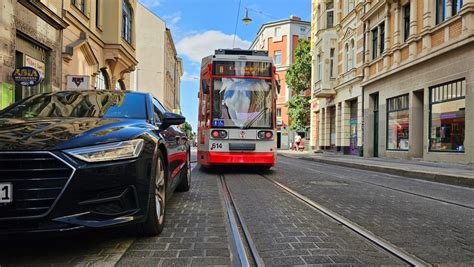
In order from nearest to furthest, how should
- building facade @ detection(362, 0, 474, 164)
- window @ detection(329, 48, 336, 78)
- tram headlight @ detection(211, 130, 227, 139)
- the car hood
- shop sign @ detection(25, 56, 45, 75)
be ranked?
1. the car hood
2. tram headlight @ detection(211, 130, 227, 139)
3. shop sign @ detection(25, 56, 45, 75)
4. building facade @ detection(362, 0, 474, 164)
5. window @ detection(329, 48, 336, 78)

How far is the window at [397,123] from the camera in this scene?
2115cm

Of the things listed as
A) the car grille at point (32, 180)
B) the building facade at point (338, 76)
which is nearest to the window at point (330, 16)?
the building facade at point (338, 76)

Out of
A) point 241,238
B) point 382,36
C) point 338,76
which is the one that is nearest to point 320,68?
point 338,76

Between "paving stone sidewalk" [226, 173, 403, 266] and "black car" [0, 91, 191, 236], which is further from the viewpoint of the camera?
"paving stone sidewalk" [226, 173, 403, 266]

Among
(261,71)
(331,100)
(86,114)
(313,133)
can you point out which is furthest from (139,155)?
(313,133)

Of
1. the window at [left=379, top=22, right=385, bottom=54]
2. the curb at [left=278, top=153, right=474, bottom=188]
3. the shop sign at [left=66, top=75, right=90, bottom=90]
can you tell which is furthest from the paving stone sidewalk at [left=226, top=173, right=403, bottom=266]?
the window at [left=379, top=22, right=385, bottom=54]

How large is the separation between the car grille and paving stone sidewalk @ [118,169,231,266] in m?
0.81

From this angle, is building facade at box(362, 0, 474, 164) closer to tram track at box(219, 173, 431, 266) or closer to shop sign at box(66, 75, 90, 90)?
tram track at box(219, 173, 431, 266)

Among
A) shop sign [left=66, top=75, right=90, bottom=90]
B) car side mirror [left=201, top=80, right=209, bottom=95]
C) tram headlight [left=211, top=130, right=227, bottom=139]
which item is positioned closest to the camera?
tram headlight [left=211, top=130, right=227, bottom=139]

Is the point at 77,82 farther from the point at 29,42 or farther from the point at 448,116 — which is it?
the point at 448,116

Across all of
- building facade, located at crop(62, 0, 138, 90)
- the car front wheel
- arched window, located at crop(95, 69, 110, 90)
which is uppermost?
building facade, located at crop(62, 0, 138, 90)

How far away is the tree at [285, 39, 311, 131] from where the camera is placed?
45.1m

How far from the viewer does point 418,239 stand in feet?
14.8

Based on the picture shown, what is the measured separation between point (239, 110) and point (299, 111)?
3626cm
